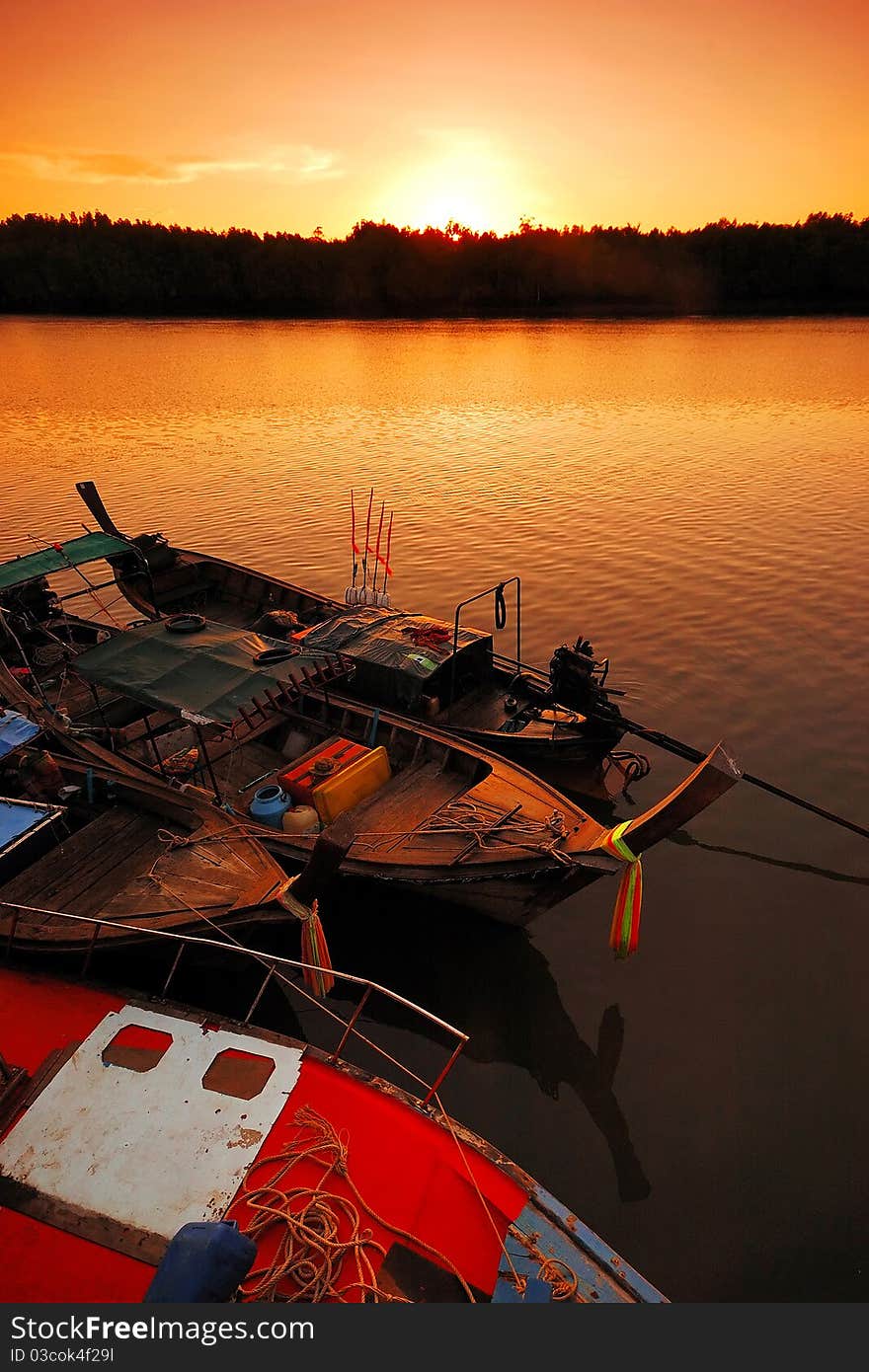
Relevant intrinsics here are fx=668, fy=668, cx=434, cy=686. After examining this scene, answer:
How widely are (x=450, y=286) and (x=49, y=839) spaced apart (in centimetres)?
13223

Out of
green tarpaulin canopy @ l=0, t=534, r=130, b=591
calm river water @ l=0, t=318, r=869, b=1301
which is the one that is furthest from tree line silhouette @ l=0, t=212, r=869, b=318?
green tarpaulin canopy @ l=0, t=534, r=130, b=591

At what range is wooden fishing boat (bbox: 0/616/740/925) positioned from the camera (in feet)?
33.5

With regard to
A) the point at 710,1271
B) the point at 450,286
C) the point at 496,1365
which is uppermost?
the point at 450,286

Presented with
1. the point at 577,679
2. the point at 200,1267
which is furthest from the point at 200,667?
the point at 200,1267

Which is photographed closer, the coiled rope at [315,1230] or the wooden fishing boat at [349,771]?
the coiled rope at [315,1230]

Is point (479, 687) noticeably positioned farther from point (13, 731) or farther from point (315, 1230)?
point (315, 1230)

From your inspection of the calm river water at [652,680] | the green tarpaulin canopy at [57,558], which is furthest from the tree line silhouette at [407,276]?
the green tarpaulin canopy at [57,558]

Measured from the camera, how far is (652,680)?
1884cm

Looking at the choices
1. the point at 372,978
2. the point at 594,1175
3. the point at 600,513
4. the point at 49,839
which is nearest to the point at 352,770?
the point at 372,978

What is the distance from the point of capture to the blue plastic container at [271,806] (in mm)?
11773

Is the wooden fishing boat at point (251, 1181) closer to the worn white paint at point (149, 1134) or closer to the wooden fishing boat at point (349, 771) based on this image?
the worn white paint at point (149, 1134)

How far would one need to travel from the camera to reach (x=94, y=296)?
381ft

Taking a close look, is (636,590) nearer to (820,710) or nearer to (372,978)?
(820,710)

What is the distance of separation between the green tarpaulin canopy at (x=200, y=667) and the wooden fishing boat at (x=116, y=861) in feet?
5.41
